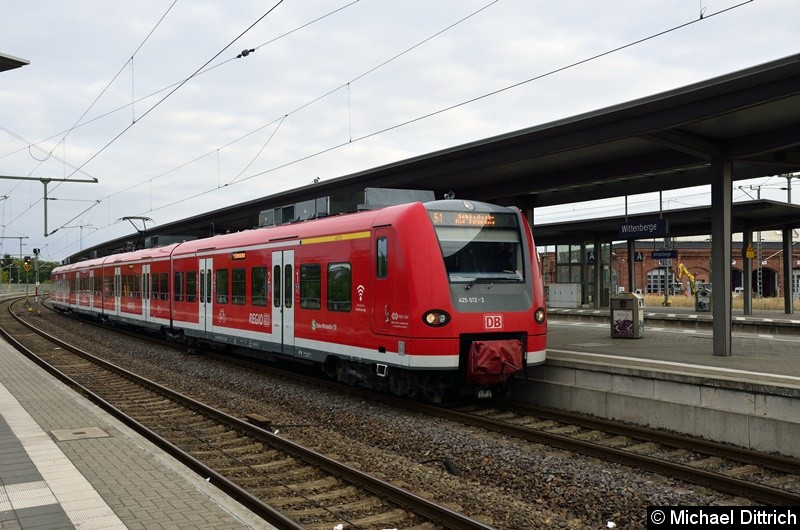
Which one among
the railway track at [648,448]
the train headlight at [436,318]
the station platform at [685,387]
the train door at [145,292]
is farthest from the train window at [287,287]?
the train door at [145,292]

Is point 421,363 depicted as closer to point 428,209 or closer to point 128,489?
point 428,209

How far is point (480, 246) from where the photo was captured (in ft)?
35.2

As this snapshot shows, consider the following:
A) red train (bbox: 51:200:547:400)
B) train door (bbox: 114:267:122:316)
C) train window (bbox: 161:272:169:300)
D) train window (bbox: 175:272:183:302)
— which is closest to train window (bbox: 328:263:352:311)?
red train (bbox: 51:200:547:400)

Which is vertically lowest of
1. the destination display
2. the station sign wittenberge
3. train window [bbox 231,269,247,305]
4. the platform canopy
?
train window [bbox 231,269,247,305]

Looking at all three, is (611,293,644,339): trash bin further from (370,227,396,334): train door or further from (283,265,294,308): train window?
(370,227,396,334): train door

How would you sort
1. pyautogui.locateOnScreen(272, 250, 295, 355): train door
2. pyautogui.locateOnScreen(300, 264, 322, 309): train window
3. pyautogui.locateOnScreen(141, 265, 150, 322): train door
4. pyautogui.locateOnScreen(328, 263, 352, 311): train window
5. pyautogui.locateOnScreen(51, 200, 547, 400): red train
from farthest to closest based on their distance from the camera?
1. pyautogui.locateOnScreen(141, 265, 150, 322): train door
2. pyautogui.locateOnScreen(272, 250, 295, 355): train door
3. pyautogui.locateOnScreen(300, 264, 322, 309): train window
4. pyautogui.locateOnScreen(328, 263, 352, 311): train window
5. pyautogui.locateOnScreen(51, 200, 547, 400): red train

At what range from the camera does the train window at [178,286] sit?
1973 cm

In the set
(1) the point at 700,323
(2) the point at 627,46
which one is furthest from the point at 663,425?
(1) the point at 700,323

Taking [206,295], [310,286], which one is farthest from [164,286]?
[310,286]

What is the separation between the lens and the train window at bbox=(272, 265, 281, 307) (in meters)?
13.9

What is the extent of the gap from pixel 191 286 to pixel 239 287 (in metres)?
3.77

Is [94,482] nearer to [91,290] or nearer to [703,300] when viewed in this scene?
[703,300]

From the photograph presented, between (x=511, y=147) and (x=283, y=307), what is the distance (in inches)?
210

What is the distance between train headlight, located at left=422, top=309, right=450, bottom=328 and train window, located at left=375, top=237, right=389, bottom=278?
3.09 feet
